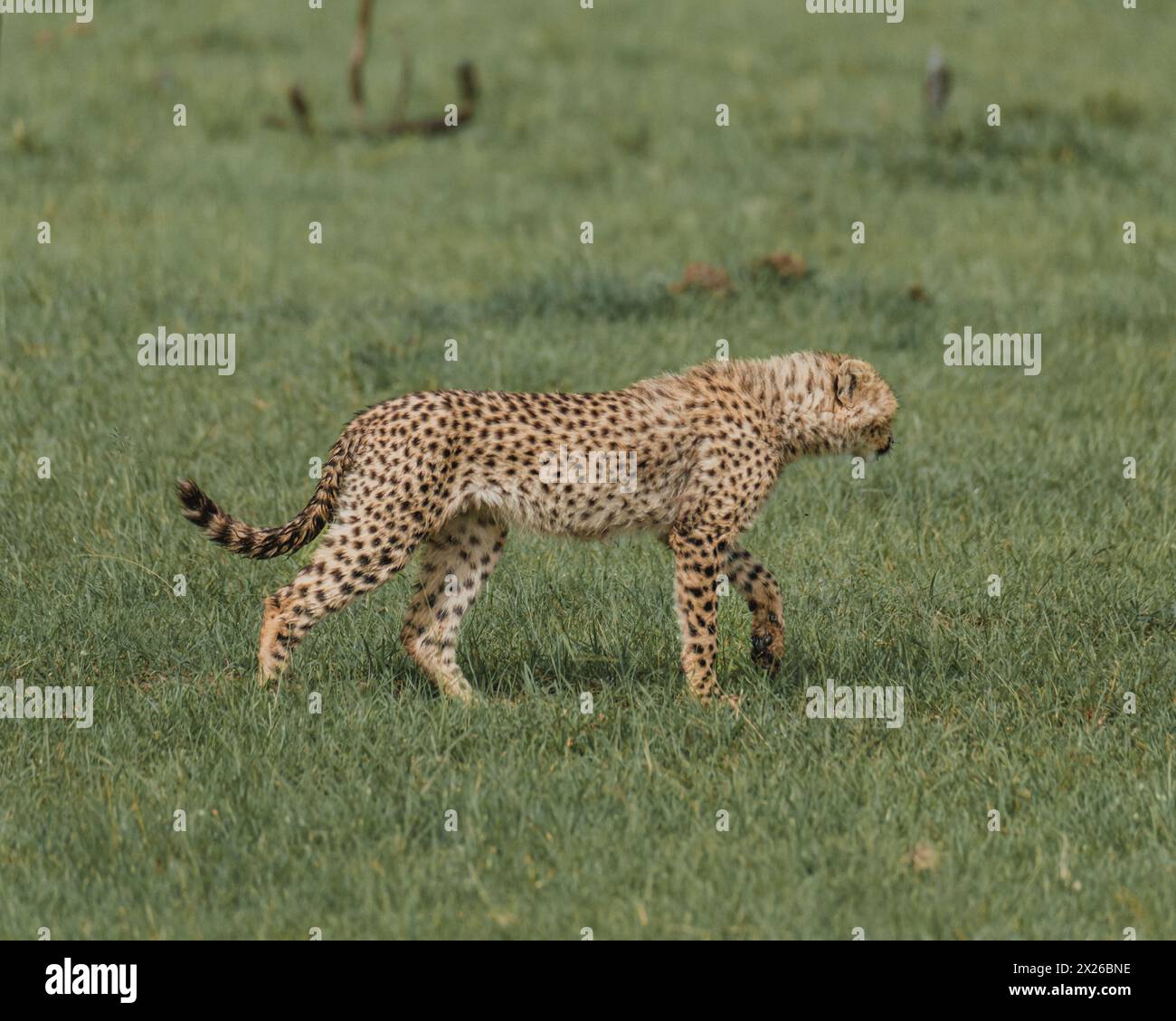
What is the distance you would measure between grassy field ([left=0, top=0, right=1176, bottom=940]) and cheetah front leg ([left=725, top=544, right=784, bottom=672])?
0.14 meters

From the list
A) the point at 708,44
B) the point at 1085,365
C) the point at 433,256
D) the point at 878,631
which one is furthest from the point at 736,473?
the point at 708,44

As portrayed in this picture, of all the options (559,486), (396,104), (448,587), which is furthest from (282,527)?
(396,104)

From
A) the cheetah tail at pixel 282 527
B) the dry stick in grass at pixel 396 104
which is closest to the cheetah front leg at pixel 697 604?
the cheetah tail at pixel 282 527

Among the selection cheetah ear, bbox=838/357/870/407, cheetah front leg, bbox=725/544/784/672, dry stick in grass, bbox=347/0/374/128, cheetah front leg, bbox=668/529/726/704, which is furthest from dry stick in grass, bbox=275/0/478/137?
cheetah front leg, bbox=668/529/726/704

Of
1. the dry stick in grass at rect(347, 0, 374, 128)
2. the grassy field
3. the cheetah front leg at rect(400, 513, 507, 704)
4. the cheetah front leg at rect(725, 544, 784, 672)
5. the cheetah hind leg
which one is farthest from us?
the dry stick in grass at rect(347, 0, 374, 128)

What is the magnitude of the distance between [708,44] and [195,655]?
1416cm

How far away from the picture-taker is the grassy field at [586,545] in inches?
188

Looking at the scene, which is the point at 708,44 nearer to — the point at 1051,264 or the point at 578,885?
the point at 1051,264

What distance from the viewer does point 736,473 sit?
6051 mm

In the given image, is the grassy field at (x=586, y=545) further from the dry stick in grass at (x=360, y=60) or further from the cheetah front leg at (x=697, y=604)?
the dry stick in grass at (x=360, y=60)

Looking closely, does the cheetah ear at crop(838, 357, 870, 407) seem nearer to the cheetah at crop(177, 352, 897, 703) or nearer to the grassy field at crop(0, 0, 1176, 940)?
the cheetah at crop(177, 352, 897, 703)

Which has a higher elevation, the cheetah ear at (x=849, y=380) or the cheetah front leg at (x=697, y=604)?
the cheetah ear at (x=849, y=380)

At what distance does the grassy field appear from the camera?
479cm

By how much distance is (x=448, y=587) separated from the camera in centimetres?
613
